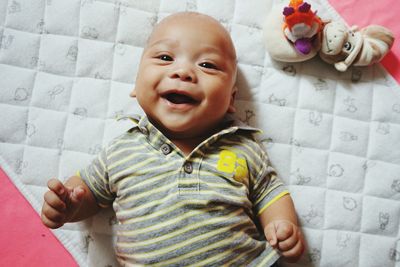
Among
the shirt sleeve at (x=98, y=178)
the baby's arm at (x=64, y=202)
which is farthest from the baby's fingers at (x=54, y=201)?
the shirt sleeve at (x=98, y=178)

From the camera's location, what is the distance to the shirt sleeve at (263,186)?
3.25 feet

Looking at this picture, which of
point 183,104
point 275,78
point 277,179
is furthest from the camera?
point 275,78

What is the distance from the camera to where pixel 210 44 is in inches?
37.5

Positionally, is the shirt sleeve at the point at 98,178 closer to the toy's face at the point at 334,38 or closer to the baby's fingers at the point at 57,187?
the baby's fingers at the point at 57,187

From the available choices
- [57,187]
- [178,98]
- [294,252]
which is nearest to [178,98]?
[178,98]

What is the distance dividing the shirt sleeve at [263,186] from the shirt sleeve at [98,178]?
1.18 ft

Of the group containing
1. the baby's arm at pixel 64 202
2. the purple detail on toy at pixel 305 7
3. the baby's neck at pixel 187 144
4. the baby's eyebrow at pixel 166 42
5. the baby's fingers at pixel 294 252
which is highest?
the purple detail on toy at pixel 305 7

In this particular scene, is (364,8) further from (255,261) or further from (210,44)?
(255,261)

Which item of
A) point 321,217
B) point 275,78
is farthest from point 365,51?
point 321,217

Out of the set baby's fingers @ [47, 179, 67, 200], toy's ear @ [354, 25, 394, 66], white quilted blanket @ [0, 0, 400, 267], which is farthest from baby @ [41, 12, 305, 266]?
toy's ear @ [354, 25, 394, 66]

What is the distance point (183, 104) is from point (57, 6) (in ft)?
1.64

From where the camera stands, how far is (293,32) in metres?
1.04

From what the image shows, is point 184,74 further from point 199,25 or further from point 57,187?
point 57,187

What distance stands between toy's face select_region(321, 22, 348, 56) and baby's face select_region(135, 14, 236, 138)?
11.0 inches
